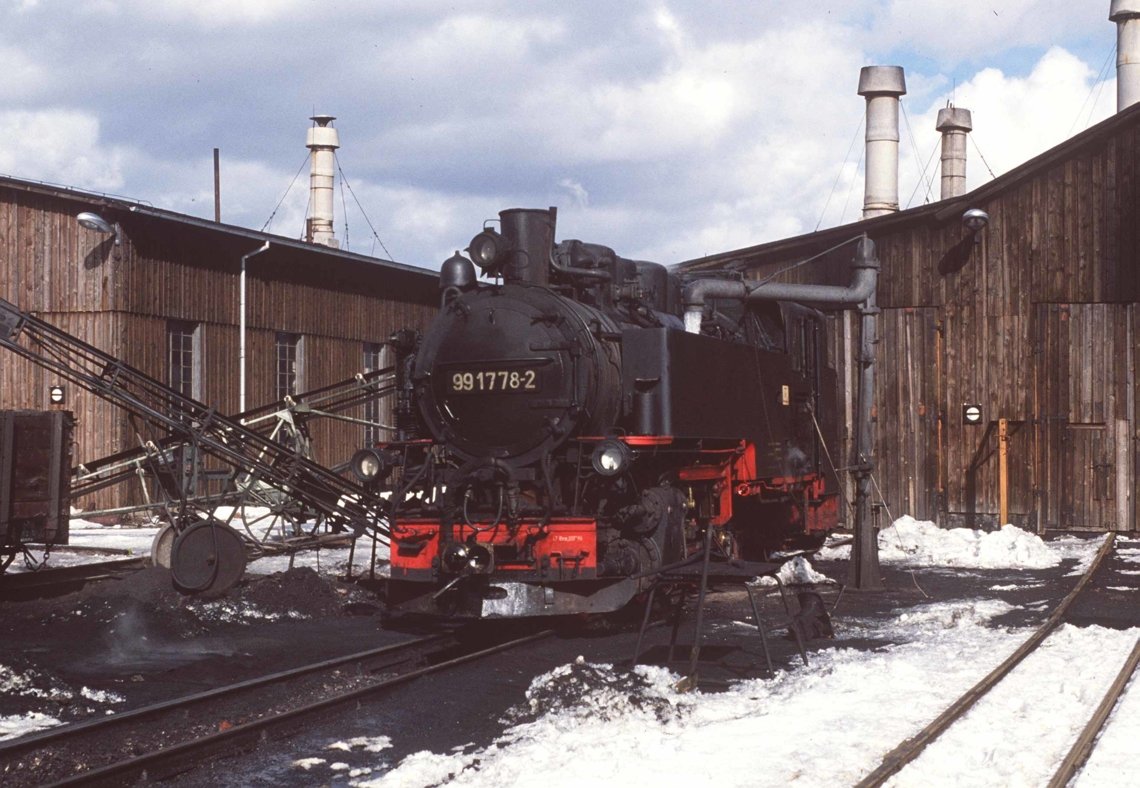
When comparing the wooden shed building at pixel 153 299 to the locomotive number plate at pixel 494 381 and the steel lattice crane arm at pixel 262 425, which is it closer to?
the steel lattice crane arm at pixel 262 425

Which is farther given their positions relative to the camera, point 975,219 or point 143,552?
point 975,219

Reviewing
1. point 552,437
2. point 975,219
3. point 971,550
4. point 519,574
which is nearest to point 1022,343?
point 975,219

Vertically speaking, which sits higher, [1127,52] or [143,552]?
[1127,52]

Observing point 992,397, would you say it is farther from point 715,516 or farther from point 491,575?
point 491,575

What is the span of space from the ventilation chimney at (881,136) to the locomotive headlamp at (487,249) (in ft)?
52.1

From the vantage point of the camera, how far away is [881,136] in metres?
25.9

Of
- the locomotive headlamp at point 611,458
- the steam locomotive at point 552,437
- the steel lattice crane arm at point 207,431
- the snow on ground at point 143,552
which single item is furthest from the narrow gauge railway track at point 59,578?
the locomotive headlamp at point 611,458

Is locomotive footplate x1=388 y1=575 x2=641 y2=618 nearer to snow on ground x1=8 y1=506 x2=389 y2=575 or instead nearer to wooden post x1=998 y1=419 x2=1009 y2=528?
snow on ground x1=8 y1=506 x2=389 y2=575

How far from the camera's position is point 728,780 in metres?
6.12

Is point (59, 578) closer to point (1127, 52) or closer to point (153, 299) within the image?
point (153, 299)

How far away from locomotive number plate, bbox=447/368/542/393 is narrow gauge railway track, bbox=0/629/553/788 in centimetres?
220

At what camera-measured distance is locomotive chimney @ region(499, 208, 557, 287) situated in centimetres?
1118

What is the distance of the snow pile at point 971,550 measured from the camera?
1656 cm

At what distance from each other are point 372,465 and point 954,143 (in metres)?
21.7
